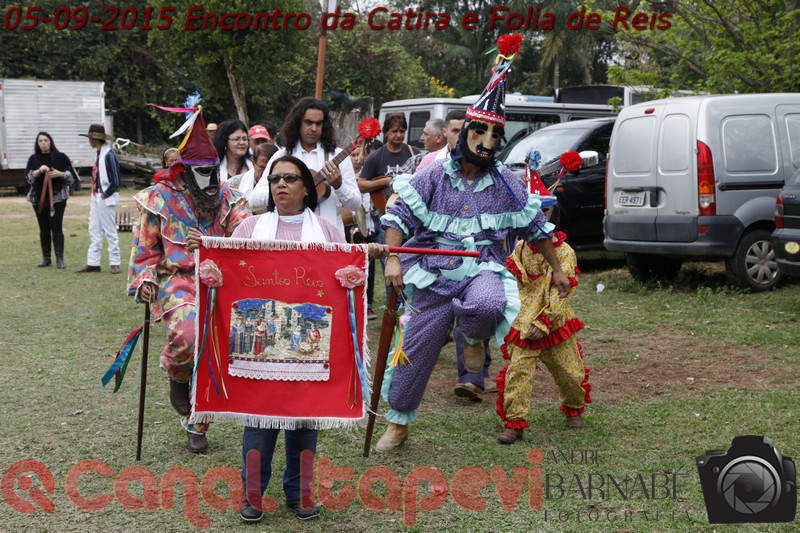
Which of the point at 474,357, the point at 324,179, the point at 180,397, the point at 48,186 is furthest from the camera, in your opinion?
the point at 48,186

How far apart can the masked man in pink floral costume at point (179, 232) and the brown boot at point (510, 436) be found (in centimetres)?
174

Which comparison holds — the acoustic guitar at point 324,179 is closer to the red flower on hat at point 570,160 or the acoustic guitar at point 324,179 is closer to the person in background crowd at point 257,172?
the person in background crowd at point 257,172

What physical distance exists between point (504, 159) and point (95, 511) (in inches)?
370

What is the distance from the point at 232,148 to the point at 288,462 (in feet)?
15.7

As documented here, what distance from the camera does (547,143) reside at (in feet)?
42.1

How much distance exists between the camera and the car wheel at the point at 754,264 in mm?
10344

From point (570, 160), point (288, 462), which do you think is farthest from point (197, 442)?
point (570, 160)

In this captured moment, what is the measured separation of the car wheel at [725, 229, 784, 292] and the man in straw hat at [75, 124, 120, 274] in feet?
27.1

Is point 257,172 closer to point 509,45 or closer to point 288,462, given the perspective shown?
point 509,45

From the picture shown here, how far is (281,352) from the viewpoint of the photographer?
14.5 feet

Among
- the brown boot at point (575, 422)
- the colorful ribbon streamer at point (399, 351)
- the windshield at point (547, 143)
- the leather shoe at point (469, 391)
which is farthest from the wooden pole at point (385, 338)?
the windshield at point (547, 143)

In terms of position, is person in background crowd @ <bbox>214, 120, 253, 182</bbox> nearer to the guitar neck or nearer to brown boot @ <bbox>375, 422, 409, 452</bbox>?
the guitar neck

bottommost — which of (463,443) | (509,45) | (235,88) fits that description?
(463,443)

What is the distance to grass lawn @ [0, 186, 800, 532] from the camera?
4535 mm
